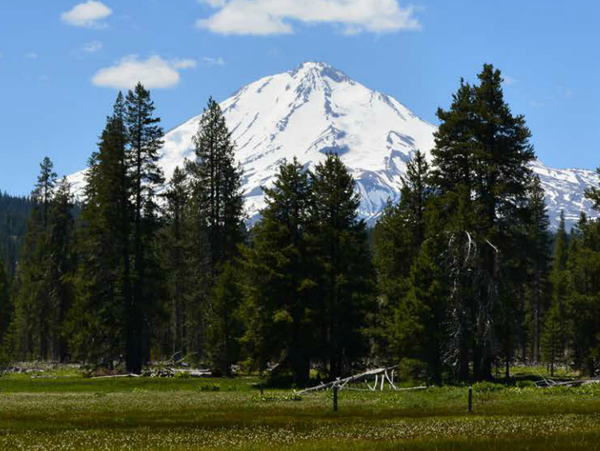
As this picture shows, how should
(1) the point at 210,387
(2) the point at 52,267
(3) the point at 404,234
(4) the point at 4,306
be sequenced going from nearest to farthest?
(1) the point at 210,387, (3) the point at 404,234, (2) the point at 52,267, (4) the point at 4,306

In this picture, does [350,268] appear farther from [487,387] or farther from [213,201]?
[213,201]

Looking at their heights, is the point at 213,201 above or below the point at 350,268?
above

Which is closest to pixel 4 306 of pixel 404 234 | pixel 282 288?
pixel 282 288

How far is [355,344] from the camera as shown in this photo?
49.3 metres

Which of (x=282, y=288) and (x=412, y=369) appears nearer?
(x=412, y=369)

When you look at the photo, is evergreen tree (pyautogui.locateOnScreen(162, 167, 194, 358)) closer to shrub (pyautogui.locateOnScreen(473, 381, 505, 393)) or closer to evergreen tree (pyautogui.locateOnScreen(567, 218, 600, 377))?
evergreen tree (pyautogui.locateOnScreen(567, 218, 600, 377))

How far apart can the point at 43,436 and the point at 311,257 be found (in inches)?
1122

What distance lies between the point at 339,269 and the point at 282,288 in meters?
4.03

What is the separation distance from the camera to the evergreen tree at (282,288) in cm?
4703

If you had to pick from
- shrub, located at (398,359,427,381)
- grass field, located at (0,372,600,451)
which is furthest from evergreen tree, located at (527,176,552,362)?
grass field, located at (0,372,600,451)

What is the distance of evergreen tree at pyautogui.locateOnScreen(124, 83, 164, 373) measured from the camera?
54.8 m

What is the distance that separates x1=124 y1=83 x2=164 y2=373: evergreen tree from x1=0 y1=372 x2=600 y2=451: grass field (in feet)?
35.0

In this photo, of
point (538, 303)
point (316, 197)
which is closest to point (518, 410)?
point (316, 197)

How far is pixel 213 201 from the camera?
2608 inches
